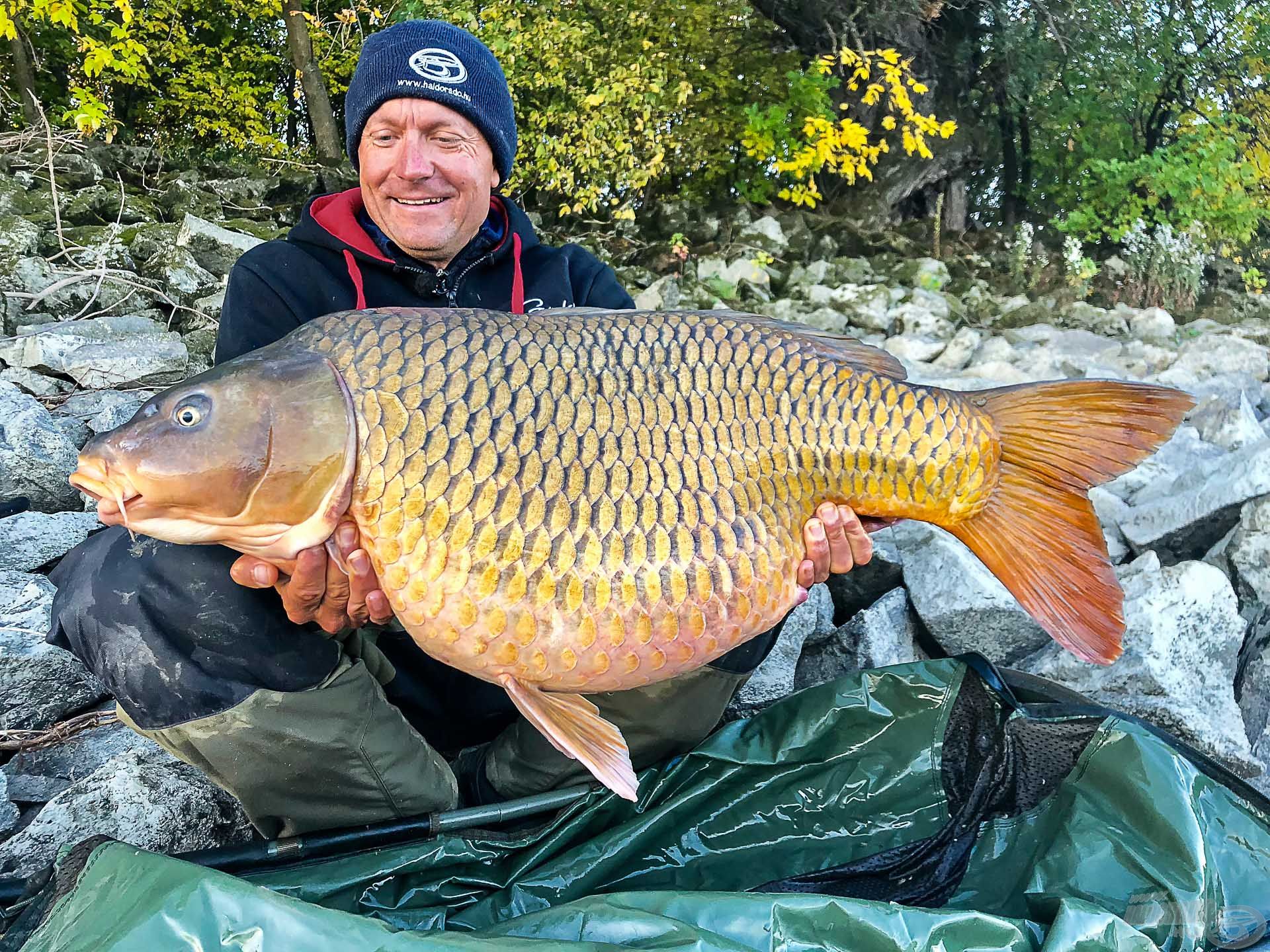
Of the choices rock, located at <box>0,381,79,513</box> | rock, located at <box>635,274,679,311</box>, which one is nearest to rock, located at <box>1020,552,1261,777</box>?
rock, located at <box>0,381,79,513</box>

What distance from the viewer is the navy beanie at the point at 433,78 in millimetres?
1663

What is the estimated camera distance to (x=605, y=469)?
1.12m

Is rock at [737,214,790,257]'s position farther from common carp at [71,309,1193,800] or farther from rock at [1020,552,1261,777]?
common carp at [71,309,1193,800]

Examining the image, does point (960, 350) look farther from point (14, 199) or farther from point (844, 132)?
point (14, 199)

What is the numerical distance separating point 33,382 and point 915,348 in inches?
130

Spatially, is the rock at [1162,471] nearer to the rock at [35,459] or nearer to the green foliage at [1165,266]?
the rock at [35,459]

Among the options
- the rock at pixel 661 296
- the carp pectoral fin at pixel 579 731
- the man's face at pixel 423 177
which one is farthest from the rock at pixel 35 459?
the rock at pixel 661 296

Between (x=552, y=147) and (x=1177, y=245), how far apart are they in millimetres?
3976

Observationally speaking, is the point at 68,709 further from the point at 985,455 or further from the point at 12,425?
the point at 985,455

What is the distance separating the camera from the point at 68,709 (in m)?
1.71

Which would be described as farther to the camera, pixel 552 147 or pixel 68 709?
pixel 552 147

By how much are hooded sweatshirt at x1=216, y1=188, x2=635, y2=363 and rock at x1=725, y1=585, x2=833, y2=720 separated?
68cm

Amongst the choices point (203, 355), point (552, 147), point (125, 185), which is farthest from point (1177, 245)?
point (125, 185)

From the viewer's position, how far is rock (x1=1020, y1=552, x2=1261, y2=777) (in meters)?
1.69
